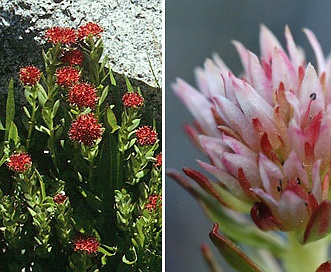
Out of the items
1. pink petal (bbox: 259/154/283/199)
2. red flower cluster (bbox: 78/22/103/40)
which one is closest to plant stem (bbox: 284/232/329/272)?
pink petal (bbox: 259/154/283/199)

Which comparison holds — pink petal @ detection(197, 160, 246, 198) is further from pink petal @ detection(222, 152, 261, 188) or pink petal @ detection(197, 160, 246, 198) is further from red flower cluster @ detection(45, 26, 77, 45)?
red flower cluster @ detection(45, 26, 77, 45)

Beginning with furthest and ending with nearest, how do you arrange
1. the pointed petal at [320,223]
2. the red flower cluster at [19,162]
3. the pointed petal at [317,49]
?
the red flower cluster at [19,162]
the pointed petal at [317,49]
the pointed petal at [320,223]

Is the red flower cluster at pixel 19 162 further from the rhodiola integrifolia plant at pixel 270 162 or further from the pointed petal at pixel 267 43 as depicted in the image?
the pointed petal at pixel 267 43

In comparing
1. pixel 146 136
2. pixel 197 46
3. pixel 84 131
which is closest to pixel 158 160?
pixel 146 136

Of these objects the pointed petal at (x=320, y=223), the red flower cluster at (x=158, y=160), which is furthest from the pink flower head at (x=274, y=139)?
the red flower cluster at (x=158, y=160)

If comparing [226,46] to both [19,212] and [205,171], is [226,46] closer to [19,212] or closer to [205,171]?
[205,171]

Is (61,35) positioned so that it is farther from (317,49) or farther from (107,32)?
(317,49)
